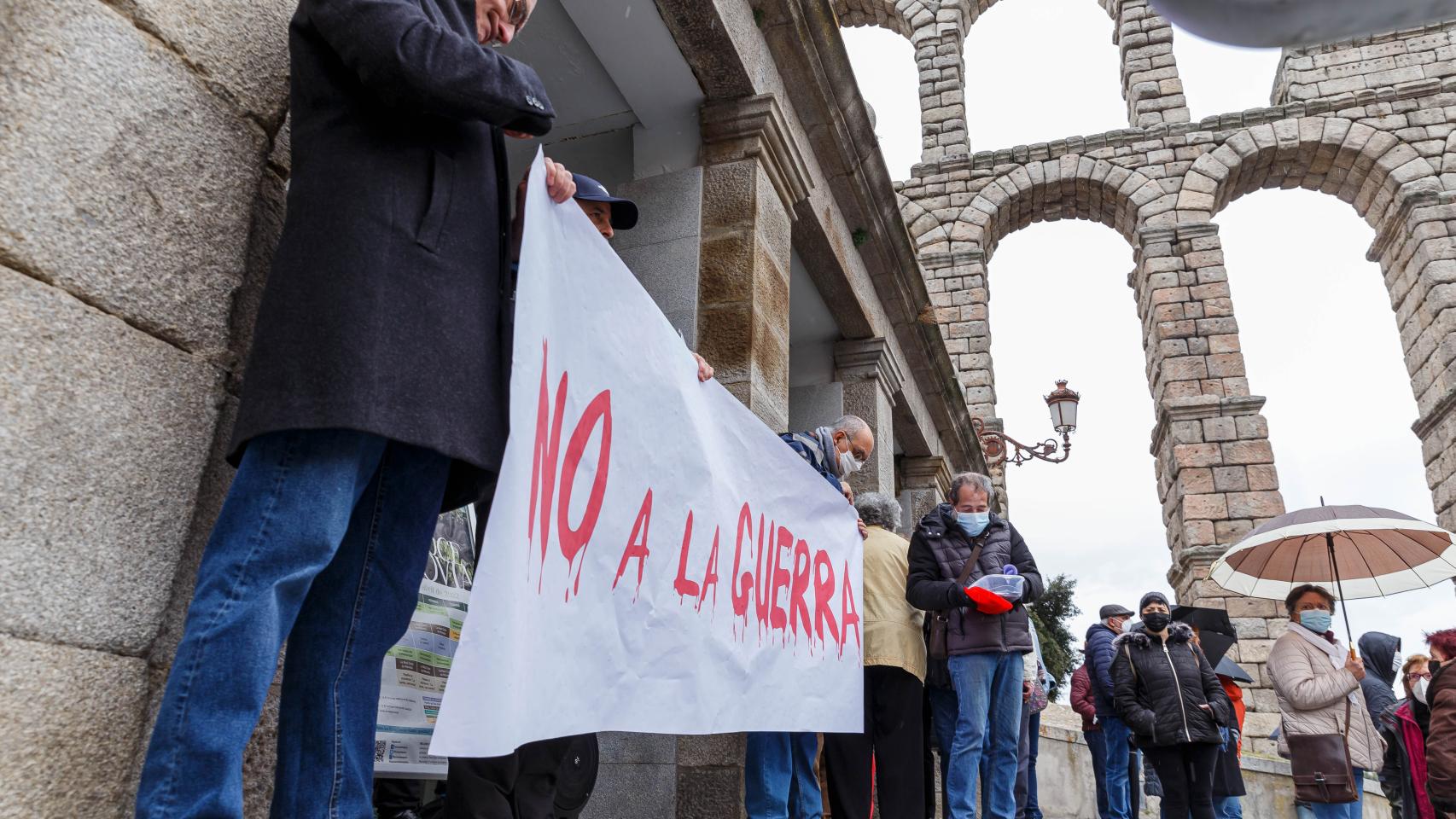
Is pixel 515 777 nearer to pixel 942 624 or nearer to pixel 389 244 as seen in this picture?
pixel 389 244

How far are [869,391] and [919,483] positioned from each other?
9.59 ft

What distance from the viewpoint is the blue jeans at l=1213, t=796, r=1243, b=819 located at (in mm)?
5723

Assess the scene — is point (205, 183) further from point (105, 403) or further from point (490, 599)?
point (490, 599)

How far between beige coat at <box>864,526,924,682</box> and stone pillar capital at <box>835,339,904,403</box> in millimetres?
2675

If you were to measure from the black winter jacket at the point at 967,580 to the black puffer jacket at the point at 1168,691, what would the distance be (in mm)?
1337

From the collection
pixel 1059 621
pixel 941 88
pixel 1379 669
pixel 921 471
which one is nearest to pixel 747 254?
pixel 1379 669

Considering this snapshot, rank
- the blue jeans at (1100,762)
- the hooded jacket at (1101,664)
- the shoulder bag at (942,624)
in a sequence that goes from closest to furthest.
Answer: the shoulder bag at (942,624)
the hooded jacket at (1101,664)
the blue jeans at (1100,762)

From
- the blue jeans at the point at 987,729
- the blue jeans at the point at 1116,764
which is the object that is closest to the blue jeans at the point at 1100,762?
the blue jeans at the point at 1116,764

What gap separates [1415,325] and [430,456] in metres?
16.9

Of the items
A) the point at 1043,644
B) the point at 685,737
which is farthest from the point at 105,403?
the point at 1043,644

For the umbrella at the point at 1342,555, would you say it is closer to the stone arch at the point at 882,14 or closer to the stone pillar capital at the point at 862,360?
the stone pillar capital at the point at 862,360

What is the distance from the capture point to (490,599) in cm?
150

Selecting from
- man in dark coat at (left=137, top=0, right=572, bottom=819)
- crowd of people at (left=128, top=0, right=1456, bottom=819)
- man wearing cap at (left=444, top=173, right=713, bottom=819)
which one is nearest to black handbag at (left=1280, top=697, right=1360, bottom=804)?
man wearing cap at (left=444, top=173, right=713, bottom=819)

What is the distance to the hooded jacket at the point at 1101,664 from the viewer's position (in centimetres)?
640
